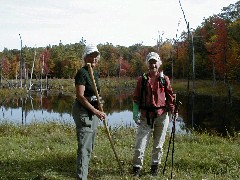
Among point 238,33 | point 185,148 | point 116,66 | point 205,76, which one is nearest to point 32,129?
point 185,148

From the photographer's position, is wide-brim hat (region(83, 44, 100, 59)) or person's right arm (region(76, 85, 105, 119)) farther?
wide-brim hat (region(83, 44, 100, 59))

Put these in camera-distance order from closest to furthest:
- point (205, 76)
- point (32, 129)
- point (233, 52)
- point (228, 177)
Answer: point (228, 177)
point (32, 129)
point (233, 52)
point (205, 76)

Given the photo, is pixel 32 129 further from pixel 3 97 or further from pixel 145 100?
pixel 3 97

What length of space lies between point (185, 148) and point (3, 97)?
4955 centimetres

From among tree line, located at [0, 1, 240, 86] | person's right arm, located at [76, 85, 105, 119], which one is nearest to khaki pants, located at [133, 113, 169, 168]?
person's right arm, located at [76, 85, 105, 119]

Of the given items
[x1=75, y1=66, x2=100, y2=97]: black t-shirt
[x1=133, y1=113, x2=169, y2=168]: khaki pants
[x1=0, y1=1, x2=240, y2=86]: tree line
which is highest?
[x1=0, y1=1, x2=240, y2=86]: tree line

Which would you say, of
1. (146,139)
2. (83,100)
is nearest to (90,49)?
(83,100)

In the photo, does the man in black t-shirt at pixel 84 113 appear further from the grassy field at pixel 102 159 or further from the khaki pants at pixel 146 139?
the khaki pants at pixel 146 139

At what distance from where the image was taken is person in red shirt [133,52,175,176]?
7145 millimetres

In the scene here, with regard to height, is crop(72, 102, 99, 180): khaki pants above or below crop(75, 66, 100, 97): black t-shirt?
below

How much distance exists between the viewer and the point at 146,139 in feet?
23.7

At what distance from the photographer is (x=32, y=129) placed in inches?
Answer: 551

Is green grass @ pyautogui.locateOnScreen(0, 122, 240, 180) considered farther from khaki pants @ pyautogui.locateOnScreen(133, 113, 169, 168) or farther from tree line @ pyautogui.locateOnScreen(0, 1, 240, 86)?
tree line @ pyautogui.locateOnScreen(0, 1, 240, 86)

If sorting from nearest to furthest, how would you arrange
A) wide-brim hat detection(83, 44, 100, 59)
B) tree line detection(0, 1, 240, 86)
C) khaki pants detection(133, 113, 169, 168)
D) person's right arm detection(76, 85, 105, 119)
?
person's right arm detection(76, 85, 105, 119)
wide-brim hat detection(83, 44, 100, 59)
khaki pants detection(133, 113, 169, 168)
tree line detection(0, 1, 240, 86)
